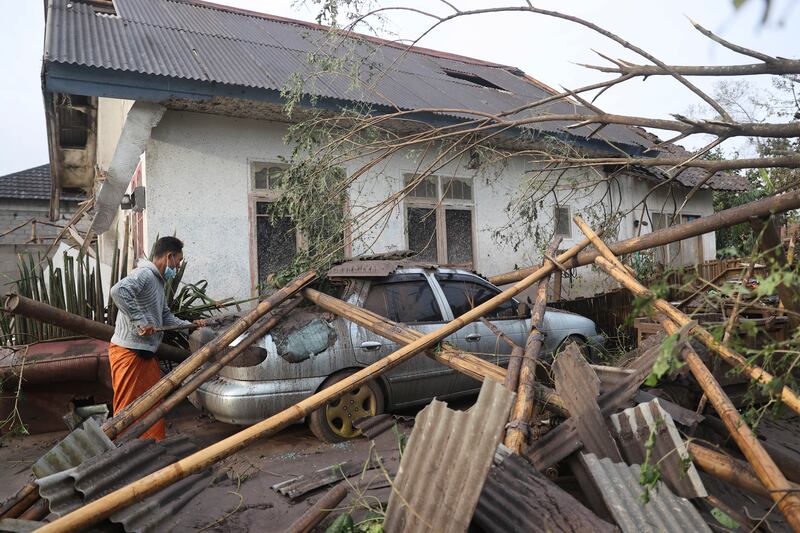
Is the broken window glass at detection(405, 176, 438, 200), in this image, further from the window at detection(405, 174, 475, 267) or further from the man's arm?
the man's arm

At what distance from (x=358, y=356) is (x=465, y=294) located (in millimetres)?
1528

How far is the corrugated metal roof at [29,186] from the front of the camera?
18000 millimetres

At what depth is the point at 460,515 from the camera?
253cm

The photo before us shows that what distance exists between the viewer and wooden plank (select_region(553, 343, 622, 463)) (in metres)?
3.26

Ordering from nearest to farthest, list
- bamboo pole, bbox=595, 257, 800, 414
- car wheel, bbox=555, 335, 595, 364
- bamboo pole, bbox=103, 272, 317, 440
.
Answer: bamboo pole, bbox=595, 257, 800, 414
bamboo pole, bbox=103, 272, 317, 440
car wheel, bbox=555, 335, 595, 364

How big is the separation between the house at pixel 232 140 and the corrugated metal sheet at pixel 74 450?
2965 mm

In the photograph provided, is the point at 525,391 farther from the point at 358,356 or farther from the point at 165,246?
the point at 165,246

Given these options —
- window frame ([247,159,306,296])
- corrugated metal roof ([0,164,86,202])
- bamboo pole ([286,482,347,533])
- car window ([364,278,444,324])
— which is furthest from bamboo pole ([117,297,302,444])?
corrugated metal roof ([0,164,86,202])

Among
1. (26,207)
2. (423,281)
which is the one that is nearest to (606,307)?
(423,281)

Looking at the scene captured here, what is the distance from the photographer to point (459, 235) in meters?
10.1

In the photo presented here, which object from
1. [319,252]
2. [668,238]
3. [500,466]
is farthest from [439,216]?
[500,466]

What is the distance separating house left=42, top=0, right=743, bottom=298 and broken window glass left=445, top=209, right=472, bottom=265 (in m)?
0.02

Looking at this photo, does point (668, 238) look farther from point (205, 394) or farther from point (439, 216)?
point (439, 216)

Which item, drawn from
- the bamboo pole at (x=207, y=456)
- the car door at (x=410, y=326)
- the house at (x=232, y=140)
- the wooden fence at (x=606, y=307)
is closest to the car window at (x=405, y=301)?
the car door at (x=410, y=326)
